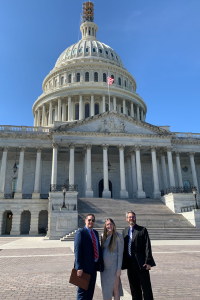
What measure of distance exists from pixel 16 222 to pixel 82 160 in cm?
1591

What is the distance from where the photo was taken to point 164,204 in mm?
36688

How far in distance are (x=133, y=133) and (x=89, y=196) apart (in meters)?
12.5

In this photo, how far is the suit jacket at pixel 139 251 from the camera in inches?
230

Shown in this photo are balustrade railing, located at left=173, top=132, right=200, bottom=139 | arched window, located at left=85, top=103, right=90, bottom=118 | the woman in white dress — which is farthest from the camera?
arched window, located at left=85, top=103, right=90, bottom=118

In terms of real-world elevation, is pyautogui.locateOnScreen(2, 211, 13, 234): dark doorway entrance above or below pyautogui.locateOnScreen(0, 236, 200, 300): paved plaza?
above

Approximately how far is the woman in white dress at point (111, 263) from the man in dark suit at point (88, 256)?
151 millimetres

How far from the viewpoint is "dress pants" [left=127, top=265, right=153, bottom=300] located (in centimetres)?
567

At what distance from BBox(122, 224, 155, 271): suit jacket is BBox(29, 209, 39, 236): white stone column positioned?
106 feet

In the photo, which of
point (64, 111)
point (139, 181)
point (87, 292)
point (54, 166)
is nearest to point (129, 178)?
point (139, 181)

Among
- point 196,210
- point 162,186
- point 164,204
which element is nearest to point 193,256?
point 196,210

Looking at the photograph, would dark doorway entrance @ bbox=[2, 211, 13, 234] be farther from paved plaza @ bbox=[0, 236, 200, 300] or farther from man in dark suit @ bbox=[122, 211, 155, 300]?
man in dark suit @ bbox=[122, 211, 155, 300]

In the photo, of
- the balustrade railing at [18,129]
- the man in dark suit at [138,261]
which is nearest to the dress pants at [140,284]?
the man in dark suit at [138,261]

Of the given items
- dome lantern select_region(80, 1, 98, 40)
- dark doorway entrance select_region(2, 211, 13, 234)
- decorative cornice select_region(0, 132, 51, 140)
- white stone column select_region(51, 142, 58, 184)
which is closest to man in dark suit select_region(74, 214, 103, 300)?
white stone column select_region(51, 142, 58, 184)

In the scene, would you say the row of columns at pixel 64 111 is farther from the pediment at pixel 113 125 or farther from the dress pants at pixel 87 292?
the dress pants at pixel 87 292
